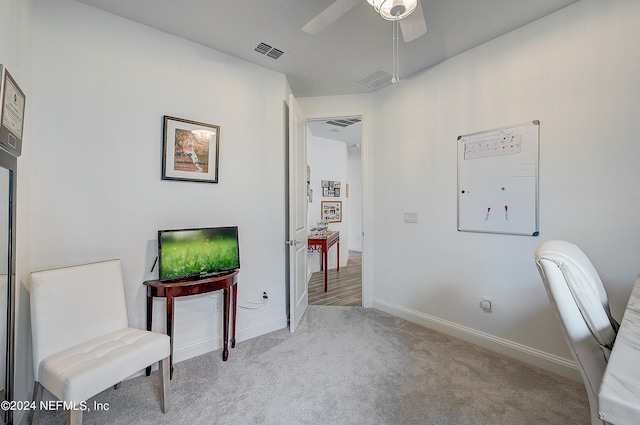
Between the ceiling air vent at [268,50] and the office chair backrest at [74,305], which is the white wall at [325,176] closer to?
the ceiling air vent at [268,50]

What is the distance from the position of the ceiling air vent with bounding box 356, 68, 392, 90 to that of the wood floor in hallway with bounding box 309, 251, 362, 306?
2738 mm

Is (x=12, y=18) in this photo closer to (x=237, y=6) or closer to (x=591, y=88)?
(x=237, y=6)

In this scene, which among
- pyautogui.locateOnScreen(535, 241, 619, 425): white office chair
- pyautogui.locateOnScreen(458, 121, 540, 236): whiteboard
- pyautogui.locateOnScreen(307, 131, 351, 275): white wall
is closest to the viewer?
pyautogui.locateOnScreen(535, 241, 619, 425): white office chair

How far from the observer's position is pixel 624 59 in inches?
65.9

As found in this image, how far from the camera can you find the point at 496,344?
87.4 inches

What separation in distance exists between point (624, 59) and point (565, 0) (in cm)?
57

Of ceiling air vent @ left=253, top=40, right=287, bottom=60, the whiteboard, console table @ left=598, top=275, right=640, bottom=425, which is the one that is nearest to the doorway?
ceiling air vent @ left=253, top=40, right=287, bottom=60

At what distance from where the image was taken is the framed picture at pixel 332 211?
536 centimetres

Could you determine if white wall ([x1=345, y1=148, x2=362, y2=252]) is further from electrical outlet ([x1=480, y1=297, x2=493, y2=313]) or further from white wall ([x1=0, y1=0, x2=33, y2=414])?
white wall ([x1=0, y1=0, x2=33, y2=414])

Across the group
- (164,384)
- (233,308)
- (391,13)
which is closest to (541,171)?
(391,13)

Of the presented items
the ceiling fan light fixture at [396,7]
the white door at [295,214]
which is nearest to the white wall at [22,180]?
the white door at [295,214]

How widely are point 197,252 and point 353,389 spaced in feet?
5.02

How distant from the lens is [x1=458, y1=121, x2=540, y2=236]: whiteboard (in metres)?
2.04

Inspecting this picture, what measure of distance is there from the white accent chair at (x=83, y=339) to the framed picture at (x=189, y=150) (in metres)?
0.84
